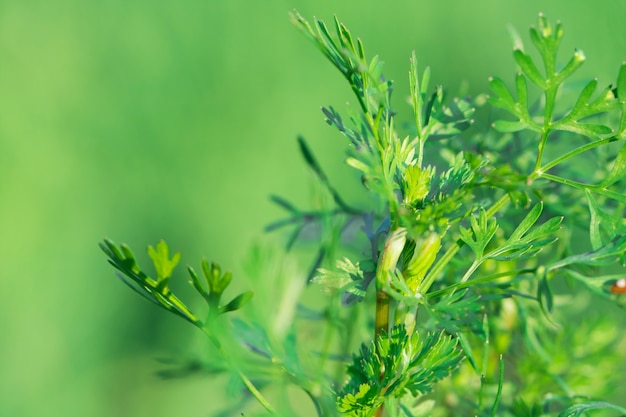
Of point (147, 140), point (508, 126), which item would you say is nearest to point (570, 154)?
point (508, 126)

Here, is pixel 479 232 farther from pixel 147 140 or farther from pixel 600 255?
pixel 147 140

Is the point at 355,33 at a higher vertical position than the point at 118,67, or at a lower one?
lower

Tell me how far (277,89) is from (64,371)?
50 cm

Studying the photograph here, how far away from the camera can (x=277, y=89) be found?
120 centimetres

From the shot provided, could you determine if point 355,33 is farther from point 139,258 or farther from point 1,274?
point 1,274

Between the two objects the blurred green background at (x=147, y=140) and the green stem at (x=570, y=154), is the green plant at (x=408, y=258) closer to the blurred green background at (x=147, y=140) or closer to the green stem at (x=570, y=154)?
the green stem at (x=570, y=154)

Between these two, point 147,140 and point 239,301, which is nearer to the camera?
point 239,301

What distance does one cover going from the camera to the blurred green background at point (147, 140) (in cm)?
102

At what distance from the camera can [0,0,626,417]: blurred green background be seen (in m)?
1.02

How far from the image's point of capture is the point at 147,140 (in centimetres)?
114

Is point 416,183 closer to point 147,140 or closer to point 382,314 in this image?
point 382,314

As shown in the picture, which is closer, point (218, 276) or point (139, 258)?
point (218, 276)

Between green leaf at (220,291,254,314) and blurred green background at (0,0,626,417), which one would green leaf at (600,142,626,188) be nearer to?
green leaf at (220,291,254,314)

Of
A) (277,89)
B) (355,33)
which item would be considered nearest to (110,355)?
(277,89)
